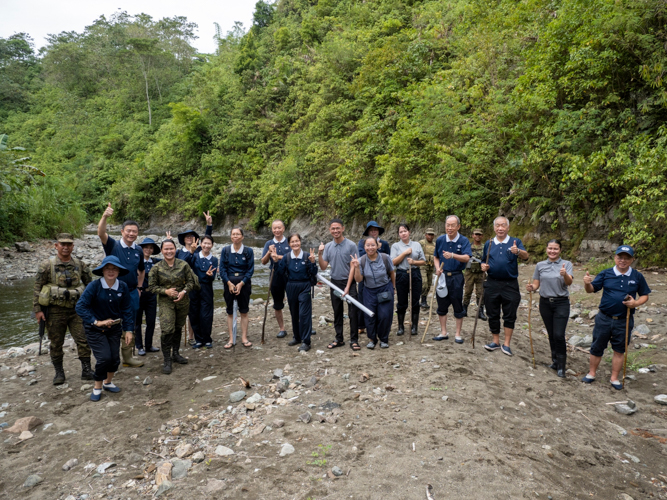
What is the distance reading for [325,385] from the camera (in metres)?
5.33

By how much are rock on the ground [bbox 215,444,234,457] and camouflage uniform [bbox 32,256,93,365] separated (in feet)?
10.1

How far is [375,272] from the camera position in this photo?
636 cm

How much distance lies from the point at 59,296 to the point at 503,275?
6.49m

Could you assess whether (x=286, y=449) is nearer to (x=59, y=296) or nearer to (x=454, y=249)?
(x=59, y=296)

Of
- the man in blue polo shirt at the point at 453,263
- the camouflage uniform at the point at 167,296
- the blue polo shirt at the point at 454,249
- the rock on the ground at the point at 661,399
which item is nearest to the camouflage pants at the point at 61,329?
the camouflage uniform at the point at 167,296

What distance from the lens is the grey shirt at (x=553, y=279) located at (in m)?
5.72

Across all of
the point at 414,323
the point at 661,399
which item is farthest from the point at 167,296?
the point at 661,399

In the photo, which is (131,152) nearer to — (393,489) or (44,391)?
(44,391)

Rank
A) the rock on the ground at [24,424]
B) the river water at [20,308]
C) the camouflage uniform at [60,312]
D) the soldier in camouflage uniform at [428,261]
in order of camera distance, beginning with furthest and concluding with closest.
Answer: the soldier in camouflage uniform at [428,261]
the river water at [20,308]
the camouflage uniform at [60,312]
the rock on the ground at [24,424]

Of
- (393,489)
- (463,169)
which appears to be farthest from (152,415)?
(463,169)

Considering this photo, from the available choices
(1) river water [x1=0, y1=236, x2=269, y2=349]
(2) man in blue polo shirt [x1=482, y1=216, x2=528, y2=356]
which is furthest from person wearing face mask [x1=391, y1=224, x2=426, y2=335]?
(1) river water [x1=0, y1=236, x2=269, y2=349]

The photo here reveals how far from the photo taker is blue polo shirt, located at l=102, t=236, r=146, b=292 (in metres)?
6.14

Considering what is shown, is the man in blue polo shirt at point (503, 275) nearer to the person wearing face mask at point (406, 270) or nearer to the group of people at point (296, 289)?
the group of people at point (296, 289)

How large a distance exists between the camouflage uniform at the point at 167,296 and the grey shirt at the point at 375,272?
279 cm
